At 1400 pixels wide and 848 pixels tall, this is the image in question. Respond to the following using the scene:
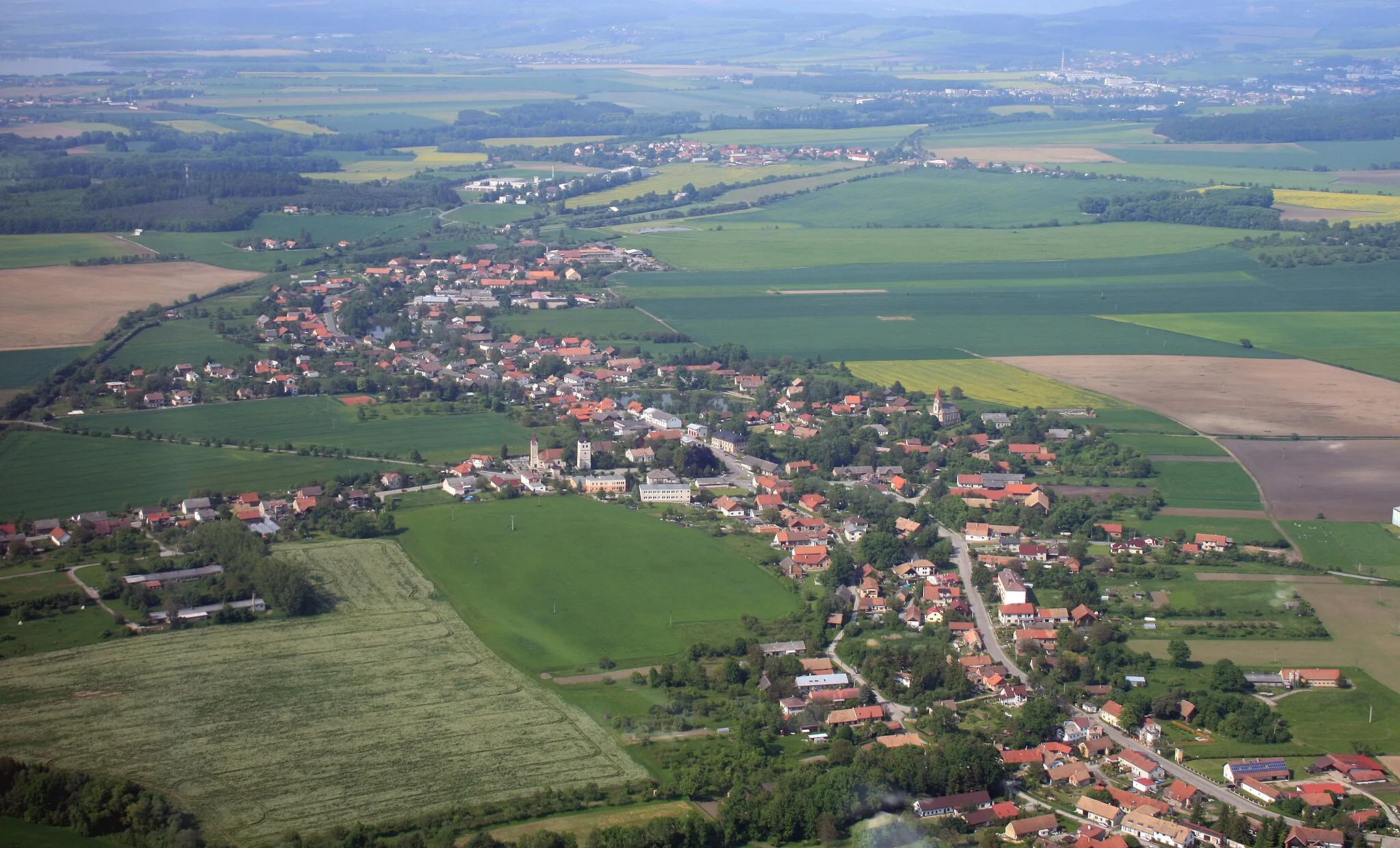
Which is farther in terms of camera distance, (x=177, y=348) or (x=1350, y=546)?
(x=177, y=348)

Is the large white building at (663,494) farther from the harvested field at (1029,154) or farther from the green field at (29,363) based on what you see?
the harvested field at (1029,154)

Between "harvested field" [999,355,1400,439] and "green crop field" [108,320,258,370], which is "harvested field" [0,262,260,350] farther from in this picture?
"harvested field" [999,355,1400,439]

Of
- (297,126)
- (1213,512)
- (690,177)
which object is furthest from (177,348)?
(297,126)

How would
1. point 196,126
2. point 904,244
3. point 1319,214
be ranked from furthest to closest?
point 196,126, point 1319,214, point 904,244

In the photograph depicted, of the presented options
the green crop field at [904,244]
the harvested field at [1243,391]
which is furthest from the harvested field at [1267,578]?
the green crop field at [904,244]

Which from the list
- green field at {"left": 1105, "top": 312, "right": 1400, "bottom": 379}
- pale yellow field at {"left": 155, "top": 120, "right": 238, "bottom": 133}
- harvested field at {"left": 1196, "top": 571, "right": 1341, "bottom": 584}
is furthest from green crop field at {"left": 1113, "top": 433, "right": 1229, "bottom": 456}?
pale yellow field at {"left": 155, "top": 120, "right": 238, "bottom": 133}

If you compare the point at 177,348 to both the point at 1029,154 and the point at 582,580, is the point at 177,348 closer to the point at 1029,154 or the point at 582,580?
the point at 582,580

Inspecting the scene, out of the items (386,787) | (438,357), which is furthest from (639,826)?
(438,357)
